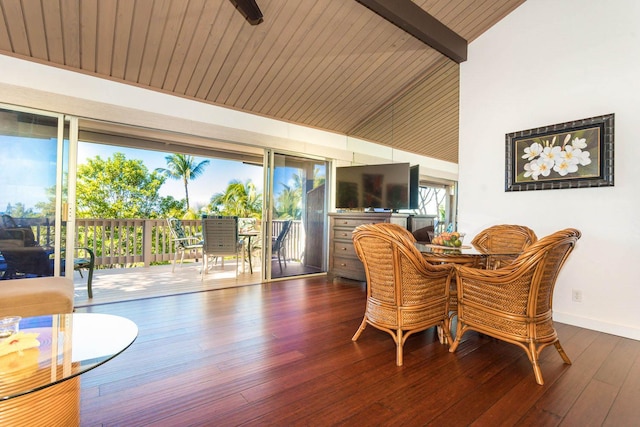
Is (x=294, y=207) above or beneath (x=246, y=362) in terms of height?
above

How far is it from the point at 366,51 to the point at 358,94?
80 cm

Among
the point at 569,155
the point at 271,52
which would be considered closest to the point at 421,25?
the point at 271,52

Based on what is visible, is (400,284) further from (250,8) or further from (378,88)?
(378,88)

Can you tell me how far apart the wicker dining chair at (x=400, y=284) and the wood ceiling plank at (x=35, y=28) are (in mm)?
3285

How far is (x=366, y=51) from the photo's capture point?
3.87 metres

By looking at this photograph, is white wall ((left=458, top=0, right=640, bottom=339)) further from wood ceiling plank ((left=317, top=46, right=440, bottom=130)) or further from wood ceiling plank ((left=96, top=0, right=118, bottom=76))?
wood ceiling plank ((left=96, top=0, right=118, bottom=76))

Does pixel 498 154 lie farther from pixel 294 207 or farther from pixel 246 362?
pixel 246 362

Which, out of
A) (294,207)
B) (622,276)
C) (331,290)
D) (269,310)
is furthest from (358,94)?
(622,276)

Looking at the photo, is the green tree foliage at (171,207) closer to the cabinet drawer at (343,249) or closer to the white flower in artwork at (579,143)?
the cabinet drawer at (343,249)

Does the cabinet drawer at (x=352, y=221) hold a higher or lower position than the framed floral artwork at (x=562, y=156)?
lower

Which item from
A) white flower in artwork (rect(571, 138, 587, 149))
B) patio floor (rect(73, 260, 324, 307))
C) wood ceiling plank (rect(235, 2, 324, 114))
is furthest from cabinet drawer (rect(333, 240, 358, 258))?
white flower in artwork (rect(571, 138, 587, 149))

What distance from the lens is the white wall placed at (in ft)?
8.82

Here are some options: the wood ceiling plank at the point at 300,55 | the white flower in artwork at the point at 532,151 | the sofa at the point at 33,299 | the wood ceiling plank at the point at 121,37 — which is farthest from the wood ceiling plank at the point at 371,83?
the sofa at the point at 33,299

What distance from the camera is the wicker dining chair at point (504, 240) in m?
2.73
